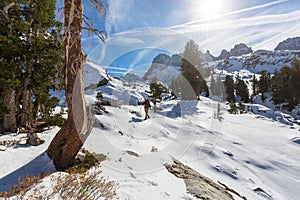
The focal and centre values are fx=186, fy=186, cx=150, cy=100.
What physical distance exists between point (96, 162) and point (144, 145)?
9.35 ft

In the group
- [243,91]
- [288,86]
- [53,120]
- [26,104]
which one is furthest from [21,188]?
[243,91]

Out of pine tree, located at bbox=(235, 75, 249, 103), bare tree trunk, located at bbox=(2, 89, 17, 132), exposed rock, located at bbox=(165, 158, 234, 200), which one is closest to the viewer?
exposed rock, located at bbox=(165, 158, 234, 200)

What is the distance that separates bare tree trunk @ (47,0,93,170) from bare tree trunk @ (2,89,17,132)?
5430 millimetres

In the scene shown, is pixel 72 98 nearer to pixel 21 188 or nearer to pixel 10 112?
pixel 21 188

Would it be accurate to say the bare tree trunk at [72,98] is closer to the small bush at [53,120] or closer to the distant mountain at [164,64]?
the small bush at [53,120]

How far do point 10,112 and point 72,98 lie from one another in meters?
6.12

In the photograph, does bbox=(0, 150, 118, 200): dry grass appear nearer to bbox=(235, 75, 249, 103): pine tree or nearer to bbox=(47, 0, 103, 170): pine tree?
bbox=(47, 0, 103, 170): pine tree

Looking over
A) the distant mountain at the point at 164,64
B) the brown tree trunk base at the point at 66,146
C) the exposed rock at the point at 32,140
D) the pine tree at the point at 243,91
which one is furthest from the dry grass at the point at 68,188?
the pine tree at the point at 243,91

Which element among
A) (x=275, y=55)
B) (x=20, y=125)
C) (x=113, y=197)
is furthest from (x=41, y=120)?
(x=275, y=55)

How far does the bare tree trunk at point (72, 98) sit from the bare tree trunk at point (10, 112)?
17.8 feet

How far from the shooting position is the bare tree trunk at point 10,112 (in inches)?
370

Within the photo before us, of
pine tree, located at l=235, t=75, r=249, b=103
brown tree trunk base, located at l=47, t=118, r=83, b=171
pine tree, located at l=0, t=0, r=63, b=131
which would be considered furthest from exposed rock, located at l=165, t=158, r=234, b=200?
pine tree, located at l=235, t=75, r=249, b=103

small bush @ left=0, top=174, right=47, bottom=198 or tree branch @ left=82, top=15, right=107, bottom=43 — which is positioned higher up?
tree branch @ left=82, top=15, right=107, bottom=43

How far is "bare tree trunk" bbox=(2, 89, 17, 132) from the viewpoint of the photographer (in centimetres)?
940
